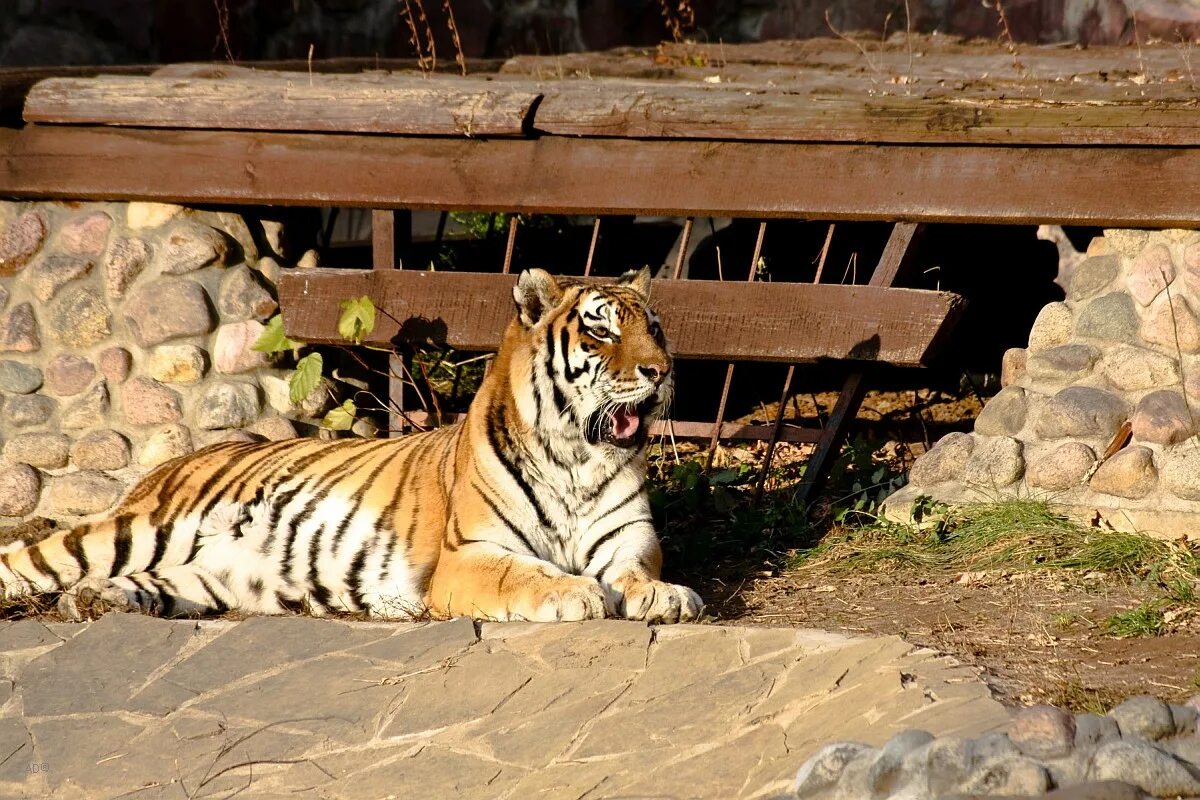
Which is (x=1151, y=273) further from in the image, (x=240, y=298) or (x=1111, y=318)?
(x=240, y=298)

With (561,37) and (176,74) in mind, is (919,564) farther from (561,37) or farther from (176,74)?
(561,37)

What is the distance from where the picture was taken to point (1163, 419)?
18.6 feet

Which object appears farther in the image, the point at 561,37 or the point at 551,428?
the point at 561,37

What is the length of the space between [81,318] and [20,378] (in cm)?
41

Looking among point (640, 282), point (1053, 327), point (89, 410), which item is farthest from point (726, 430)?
point (89, 410)

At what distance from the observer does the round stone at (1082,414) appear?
5.84m

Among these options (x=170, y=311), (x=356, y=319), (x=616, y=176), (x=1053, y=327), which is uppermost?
(x=616, y=176)

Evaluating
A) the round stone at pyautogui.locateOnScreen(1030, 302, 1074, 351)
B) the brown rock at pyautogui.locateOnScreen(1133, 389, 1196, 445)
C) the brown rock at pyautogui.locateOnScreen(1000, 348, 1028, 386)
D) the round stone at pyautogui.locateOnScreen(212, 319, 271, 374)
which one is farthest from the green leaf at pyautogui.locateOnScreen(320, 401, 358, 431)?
the brown rock at pyautogui.locateOnScreen(1133, 389, 1196, 445)

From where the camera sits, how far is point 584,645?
4.49 m

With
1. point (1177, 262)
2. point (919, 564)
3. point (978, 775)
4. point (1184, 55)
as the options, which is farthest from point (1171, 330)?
point (978, 775)

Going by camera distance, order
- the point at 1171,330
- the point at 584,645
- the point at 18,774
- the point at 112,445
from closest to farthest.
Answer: the point at 18,774
the point at 584,645
the point at 1171,330
the point at 112,445

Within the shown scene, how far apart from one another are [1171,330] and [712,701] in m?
2.74

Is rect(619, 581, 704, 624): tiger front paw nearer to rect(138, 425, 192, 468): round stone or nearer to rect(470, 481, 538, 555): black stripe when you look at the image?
rect(470, 481, 538, 555): black stripe

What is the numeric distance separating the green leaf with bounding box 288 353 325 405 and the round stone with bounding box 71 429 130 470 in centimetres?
86
